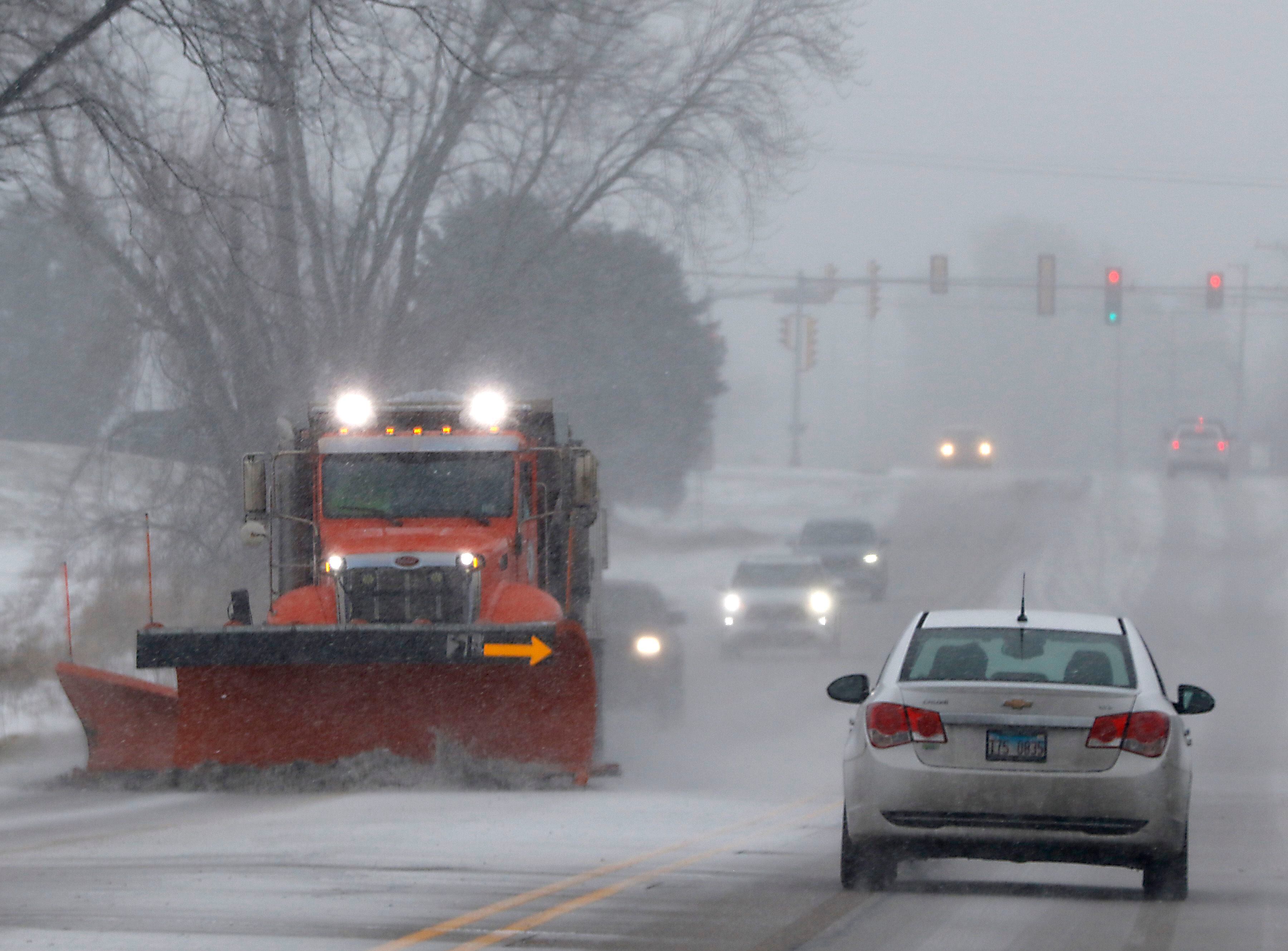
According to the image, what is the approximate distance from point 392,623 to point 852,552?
2612 centimetres

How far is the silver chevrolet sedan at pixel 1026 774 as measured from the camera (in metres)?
8.36

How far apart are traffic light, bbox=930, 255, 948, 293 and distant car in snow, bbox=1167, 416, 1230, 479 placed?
24985 millimetres

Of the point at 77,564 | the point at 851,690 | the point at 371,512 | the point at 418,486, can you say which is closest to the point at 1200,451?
the point at 77,564

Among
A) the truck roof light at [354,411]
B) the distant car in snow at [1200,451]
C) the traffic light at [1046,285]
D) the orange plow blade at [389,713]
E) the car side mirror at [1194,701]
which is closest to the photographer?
the car side mirror at [1194,701]

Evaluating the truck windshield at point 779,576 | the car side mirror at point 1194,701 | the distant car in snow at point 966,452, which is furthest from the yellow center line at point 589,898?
the distant car in snow at point 966,452

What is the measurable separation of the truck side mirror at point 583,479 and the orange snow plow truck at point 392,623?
16 millimetres

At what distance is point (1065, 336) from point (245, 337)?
346 ft

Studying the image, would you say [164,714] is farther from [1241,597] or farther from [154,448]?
[1241,597]

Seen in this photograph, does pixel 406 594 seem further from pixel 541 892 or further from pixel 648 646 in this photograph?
pixel 648 646

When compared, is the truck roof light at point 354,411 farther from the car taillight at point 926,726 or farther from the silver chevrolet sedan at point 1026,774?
the car taillight at point 926,726

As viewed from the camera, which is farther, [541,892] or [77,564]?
[77,564]

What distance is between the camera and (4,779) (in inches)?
586

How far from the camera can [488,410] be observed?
14.9 metres

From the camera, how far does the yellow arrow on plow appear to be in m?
12.4
